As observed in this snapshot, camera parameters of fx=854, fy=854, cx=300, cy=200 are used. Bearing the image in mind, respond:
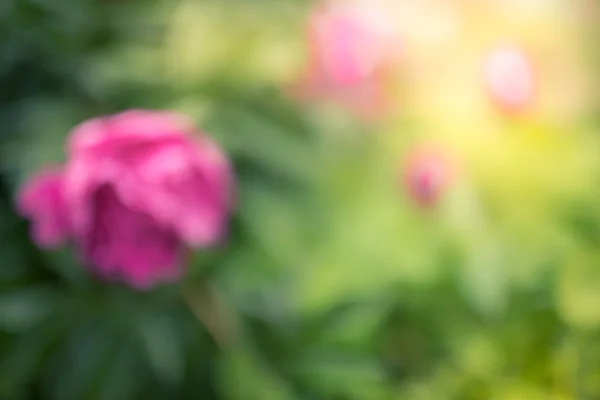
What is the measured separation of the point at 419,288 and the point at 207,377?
22 centimetres

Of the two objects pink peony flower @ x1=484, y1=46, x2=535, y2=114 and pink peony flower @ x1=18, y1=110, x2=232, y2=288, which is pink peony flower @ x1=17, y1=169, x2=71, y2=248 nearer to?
pink peony flower @ x1=18, y1=110, x2=232, y2=288

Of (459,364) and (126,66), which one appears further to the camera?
(126,66)

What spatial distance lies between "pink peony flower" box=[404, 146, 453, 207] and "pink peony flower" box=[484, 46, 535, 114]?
9 cm

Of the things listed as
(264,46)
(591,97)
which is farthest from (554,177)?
(264,46)

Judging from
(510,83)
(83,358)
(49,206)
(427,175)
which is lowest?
(83,358)

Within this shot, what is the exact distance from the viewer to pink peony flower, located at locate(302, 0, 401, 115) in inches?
34.1

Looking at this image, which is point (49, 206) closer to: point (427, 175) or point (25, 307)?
point (25, 307)

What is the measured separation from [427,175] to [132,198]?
0.32m

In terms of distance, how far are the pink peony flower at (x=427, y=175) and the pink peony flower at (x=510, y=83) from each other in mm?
86

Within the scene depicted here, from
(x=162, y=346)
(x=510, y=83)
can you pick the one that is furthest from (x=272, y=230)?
(x=510, y=83)

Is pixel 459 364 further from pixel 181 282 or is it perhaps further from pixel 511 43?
pixel 511 43

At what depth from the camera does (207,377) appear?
2.66 ft

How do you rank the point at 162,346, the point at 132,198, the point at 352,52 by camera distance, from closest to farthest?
the point at 132,198, the point at 162,346, the point at 352,52

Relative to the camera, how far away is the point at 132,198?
1.98 ft
